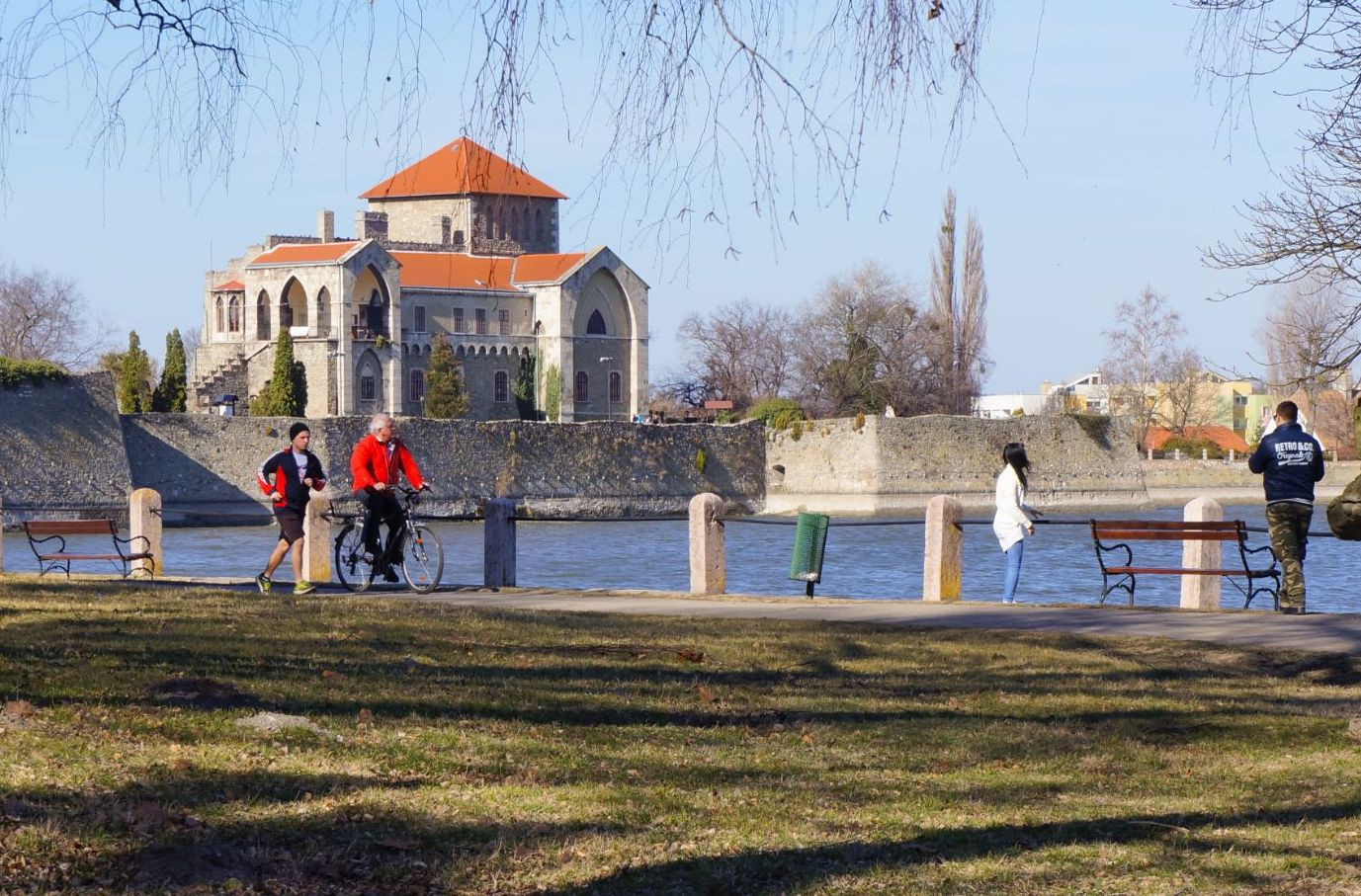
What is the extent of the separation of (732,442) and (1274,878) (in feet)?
207

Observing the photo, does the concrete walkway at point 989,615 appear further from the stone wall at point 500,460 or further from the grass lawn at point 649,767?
the stone wall at point 500,460

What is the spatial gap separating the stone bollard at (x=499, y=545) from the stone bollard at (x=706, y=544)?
1.75m

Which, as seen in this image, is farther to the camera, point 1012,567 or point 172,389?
point 172,389

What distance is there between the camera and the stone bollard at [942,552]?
15.1 m

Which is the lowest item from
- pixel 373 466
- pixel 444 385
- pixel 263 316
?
pixel 373 466

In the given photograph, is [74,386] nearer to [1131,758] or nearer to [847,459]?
[847,459]

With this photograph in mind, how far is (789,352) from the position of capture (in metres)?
89.2

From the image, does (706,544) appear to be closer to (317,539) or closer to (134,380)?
(317,539)

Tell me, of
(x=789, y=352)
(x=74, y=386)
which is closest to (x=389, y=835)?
(x=74, y=386)

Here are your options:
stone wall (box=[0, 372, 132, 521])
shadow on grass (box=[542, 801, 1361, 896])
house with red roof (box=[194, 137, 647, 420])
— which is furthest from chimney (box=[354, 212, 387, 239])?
shadow on grass (box=[542, 801, 1361, 896])

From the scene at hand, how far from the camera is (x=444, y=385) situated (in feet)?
247

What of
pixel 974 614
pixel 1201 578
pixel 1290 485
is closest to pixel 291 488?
pixel 974 614

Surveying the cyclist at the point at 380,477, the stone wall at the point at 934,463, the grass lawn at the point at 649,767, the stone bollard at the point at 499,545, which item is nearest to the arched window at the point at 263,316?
the stone wall at the point at 934,463

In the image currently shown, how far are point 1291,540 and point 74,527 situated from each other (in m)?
13.4
